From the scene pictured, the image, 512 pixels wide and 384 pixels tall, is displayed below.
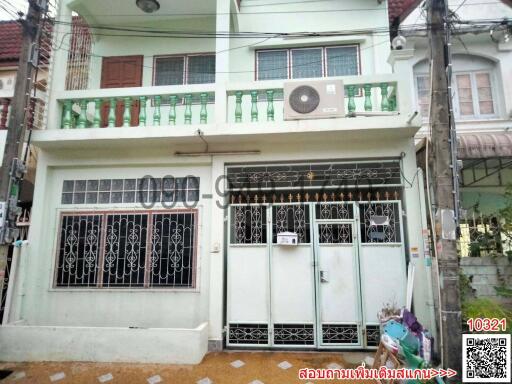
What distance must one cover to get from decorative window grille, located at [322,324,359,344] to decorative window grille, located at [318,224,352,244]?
119 cm

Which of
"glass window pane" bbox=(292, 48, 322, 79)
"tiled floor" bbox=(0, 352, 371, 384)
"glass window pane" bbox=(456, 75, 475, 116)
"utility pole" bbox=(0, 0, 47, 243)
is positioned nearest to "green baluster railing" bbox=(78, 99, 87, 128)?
"utility pole" bbox=(0, 0, 47, 243)

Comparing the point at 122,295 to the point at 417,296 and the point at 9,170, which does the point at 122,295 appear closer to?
the point at 9,170

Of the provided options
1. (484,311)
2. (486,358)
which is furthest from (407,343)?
(484,311)

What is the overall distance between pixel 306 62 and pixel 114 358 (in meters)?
5.90

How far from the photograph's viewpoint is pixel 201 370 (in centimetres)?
420

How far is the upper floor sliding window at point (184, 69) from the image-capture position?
662 cm

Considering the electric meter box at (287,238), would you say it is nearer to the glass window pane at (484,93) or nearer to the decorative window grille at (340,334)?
the decorative window grille at (340,334)

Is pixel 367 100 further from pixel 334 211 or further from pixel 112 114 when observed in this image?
pixel 112 114

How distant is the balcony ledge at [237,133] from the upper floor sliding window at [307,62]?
203cm

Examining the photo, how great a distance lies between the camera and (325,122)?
189 inches

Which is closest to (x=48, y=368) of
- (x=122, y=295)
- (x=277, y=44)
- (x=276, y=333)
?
(x=122, y=295)

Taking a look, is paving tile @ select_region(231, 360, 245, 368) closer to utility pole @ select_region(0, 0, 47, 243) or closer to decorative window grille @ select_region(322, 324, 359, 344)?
decorative window grille @ select_region(322, 324, 359, 344)

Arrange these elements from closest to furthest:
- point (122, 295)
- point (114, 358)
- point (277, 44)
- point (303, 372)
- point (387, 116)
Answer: point (303, 372) < point (114, 358) < point (387, 116) < point (122, 295) < point (277, 44)

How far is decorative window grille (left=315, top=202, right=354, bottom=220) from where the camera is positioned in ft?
16.5
